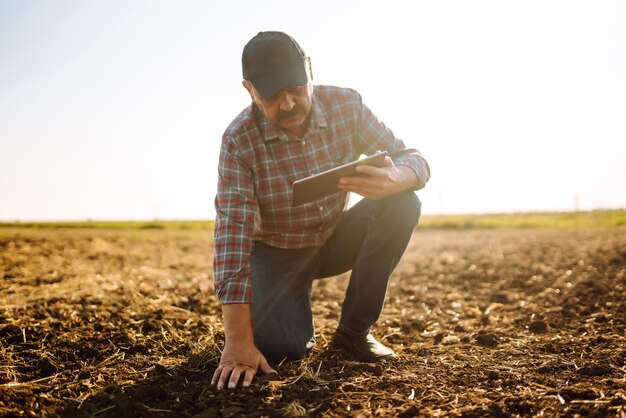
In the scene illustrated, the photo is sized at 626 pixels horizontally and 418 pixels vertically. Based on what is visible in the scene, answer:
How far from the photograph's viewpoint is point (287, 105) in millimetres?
2900

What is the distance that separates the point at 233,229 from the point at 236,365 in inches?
27.8

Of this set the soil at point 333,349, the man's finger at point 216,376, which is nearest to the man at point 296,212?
the man's finger at point 216,376

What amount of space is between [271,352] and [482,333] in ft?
5.06

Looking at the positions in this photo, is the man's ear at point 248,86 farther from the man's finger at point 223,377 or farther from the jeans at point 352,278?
the man's finger at point 223,377

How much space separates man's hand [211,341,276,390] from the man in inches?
0.4

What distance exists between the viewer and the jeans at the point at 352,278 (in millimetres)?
3105

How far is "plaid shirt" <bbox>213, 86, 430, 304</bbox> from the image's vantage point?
9.50 ft

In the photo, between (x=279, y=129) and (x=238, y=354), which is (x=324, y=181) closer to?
(x=279, y=129)

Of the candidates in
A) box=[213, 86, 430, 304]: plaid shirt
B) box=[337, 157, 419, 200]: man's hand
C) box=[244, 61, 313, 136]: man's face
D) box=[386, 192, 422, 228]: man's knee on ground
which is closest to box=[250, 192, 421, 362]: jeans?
box=[386, 192, 422, 228]: man's knee on ground

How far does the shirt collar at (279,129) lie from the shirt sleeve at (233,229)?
0.26 m

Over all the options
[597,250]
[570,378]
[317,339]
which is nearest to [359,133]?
[317,339]

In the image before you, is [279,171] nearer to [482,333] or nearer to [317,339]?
[317,339]

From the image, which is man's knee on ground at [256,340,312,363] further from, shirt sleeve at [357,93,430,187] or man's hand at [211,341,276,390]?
shirt sleeve at [357,93,430,187]

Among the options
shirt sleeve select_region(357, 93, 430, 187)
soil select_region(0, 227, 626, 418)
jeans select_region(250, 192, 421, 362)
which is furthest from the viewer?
shirt sleeve select_region(357, 93, 430, 187)
